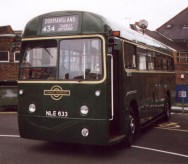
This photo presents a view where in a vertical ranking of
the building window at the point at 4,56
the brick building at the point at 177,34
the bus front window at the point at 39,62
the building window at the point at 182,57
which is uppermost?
the brick building at the point at 177,34

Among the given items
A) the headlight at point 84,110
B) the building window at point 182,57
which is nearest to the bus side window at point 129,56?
the headlight at point 84,110

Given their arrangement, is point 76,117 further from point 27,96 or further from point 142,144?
point 142,144

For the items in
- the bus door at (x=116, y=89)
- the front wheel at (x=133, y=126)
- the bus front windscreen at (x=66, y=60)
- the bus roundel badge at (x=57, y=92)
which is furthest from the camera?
the front wheel at (x=133, y=126)

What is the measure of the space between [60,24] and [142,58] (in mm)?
3152

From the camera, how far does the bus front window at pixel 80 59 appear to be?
8.67 meters

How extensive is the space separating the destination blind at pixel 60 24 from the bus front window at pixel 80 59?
30 cm

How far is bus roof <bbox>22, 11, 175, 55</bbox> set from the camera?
878 cm

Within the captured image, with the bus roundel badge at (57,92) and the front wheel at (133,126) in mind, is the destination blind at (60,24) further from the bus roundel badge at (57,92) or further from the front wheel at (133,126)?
the front wheel at (133,126)

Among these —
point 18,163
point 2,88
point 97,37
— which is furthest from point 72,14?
point 2,88

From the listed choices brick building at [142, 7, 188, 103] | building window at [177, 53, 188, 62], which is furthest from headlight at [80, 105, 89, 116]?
building window at [177, 53, 188, 62]

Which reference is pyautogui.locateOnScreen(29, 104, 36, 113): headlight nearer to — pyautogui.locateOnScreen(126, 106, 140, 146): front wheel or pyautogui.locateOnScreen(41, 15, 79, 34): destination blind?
pyautogui.locateOnScreen(41, 15, 79, 34): destination blind

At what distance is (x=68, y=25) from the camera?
29.7 feet

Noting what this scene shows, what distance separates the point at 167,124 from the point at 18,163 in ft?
25.1

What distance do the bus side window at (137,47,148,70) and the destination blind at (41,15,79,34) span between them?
2663 mm
